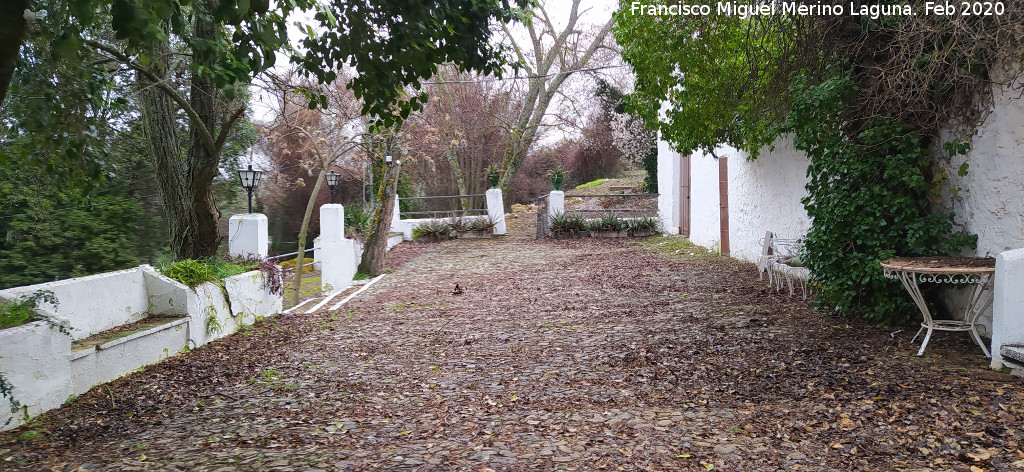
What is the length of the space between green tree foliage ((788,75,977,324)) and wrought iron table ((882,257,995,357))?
0.40 meters

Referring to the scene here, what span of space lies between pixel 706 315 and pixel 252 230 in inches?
217

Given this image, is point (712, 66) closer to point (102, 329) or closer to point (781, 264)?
point (781, 264)

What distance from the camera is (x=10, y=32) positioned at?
2338mm

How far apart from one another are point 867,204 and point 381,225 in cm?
890

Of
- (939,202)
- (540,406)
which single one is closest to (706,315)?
(939,202)

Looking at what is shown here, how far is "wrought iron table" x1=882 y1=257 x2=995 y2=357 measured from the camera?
15.1 feet

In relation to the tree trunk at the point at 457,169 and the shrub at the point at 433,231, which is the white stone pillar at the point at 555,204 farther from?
the tree trunk at the point at 457,169

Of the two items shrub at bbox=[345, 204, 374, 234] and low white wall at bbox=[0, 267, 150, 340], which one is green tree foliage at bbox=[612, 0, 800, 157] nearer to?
low white wall at bbox=[0, 267, 150, 340]

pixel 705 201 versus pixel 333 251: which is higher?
pixel 705 201

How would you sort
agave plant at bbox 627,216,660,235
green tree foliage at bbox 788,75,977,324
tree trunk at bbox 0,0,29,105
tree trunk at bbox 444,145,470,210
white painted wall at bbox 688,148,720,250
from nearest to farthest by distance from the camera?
1. tree trunk at bbox 0,0,29,105
2. green tree foliage at bbox 788,75,977,324
3. white painted wall at bbox 688,148,720,250
4. agave plant at bbox 627,216,660,235
5. tree trunk at bbox 444,145,470,210

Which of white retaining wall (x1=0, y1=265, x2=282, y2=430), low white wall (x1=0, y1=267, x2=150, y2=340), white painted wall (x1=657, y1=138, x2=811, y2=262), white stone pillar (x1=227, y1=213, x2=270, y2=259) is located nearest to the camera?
white retaining wall (x1=0, y1=265, x2=282, y2=430)

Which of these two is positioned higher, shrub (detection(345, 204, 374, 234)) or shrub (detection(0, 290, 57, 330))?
shrub (detection(345, 204, 374, 234))

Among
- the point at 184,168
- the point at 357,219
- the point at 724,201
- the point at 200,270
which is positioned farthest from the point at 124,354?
the point at 357,219

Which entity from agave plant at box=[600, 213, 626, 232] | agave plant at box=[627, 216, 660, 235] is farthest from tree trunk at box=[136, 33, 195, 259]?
agave plant at box=[627, 216, 660, 235]
